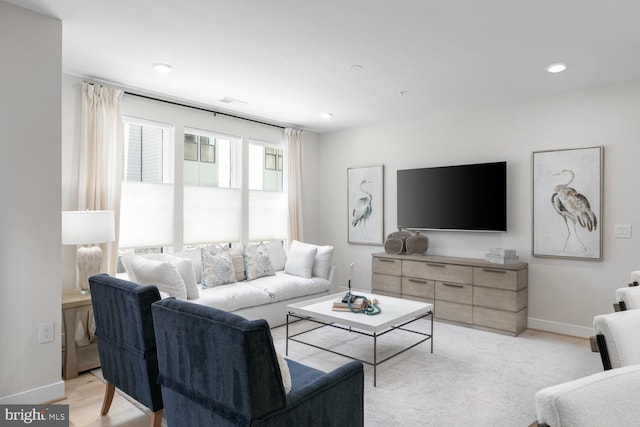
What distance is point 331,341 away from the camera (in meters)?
3.93

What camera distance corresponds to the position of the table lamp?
10.4 ft

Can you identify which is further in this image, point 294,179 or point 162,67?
point 294,179

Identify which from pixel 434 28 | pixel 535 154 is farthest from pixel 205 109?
pixel 535 154

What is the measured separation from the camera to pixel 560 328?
13.9ft

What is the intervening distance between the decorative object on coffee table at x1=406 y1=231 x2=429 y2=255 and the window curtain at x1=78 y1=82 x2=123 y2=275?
136 inches

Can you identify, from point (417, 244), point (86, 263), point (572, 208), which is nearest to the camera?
point (86, 263)

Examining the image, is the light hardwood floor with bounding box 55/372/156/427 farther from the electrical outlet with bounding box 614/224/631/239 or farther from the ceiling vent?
the electrical outlet with bounding box 614/224/631/239

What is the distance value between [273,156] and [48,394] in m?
3.99

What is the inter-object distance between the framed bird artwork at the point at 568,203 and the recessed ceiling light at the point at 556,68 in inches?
38.4

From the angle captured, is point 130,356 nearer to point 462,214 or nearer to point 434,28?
point 434,28

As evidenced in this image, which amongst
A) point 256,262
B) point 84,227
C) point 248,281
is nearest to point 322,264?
point 256,262

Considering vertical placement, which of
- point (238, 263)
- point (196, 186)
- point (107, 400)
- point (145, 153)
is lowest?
point (107, 400)

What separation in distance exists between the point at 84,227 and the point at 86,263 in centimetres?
39

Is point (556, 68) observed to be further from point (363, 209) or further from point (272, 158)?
point (272, 158)
